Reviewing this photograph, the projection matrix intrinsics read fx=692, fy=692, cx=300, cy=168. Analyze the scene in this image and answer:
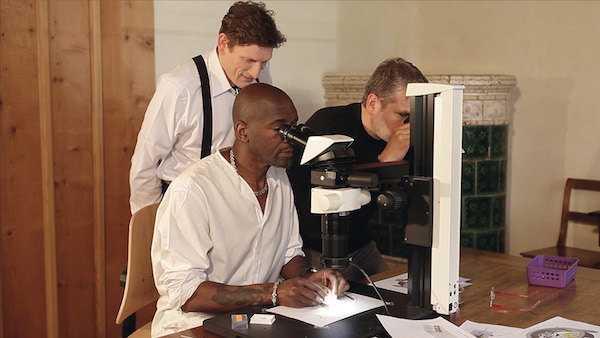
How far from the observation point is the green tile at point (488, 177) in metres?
4.44

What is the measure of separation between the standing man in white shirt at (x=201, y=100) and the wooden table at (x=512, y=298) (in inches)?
36.7

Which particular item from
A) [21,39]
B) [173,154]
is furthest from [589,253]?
[21,39]

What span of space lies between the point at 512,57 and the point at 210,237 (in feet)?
10.4

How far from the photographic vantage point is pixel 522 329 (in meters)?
1.79

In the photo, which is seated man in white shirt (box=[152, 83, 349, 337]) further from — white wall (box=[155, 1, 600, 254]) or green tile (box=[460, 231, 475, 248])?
green tile (box=[460, 231, 475, 248])

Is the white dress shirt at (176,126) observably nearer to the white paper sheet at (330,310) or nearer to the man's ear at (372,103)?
the man's ear at (372,103)

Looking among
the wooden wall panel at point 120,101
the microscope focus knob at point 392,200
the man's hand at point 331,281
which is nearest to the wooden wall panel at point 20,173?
the wooden wall panel at point 120,101

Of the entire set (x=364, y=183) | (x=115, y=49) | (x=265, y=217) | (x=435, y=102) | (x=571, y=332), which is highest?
(x=115, y=49)

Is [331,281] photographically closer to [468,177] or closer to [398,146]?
[398,146]

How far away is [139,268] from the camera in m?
2.28

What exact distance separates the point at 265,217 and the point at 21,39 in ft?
5.47

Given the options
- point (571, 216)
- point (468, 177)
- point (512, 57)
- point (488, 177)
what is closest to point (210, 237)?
point (468, 177)

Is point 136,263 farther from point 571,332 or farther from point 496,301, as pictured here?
point 571,332

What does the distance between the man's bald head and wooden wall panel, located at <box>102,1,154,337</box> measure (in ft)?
5.10
